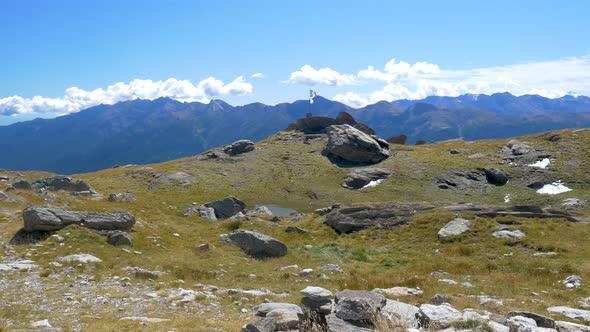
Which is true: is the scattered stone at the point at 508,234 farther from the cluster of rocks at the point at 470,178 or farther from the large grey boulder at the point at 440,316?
the cluster of rocks at the point at 470,178

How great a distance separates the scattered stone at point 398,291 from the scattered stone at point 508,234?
14.3m

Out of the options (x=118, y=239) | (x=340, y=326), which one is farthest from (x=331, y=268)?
(x=340, y=326)

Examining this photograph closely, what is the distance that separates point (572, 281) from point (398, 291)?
8967 mm

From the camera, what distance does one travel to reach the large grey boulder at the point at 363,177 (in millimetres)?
91125

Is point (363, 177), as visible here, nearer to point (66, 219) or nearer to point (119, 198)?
point (119, 198)

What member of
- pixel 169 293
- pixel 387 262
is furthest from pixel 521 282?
pixel 169 293

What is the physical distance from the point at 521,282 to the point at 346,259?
11571 millimetres

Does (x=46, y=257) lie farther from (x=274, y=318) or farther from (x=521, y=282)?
(x=521, y=282)

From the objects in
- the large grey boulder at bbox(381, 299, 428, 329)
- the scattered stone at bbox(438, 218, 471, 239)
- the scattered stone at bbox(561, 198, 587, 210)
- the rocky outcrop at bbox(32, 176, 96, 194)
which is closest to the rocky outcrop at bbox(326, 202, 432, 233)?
the scattered stone at bbox(438, 218, 471, 239)

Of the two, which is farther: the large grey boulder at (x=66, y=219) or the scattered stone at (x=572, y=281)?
the large grey boulder at (x=66, y=219)

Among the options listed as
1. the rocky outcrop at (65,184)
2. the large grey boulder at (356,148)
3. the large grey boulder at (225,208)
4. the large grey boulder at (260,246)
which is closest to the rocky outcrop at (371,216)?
the large grey boulder at (260,246)

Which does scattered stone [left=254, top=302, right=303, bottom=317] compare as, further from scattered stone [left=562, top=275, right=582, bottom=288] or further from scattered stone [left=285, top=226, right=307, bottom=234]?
scattered stone [left=285, top=226, right=307, bottom=234]

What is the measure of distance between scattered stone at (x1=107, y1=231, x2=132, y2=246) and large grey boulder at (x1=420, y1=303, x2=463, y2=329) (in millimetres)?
20950

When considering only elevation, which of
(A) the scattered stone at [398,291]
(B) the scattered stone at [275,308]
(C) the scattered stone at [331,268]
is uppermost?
(B) the scattered stone at [275,308]
